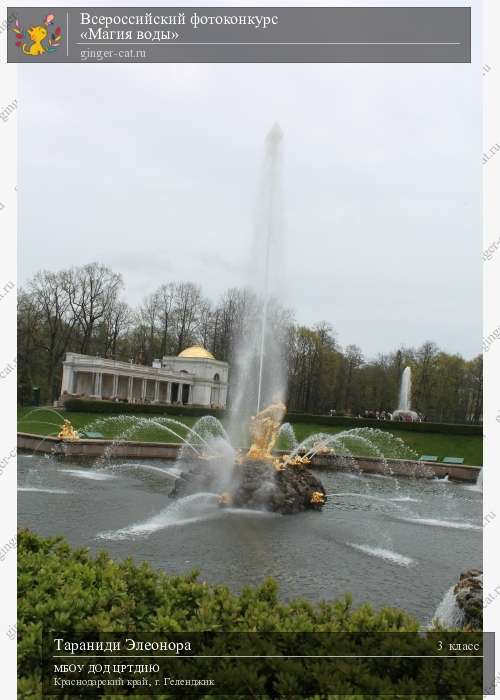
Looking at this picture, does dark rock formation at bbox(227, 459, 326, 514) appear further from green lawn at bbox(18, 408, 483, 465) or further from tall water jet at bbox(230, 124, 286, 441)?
green lawn at bbox(18, 408, 483, 465)

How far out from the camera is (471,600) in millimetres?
5426

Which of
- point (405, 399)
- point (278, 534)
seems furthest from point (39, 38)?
point (405, 399)

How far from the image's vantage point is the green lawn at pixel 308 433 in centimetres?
2576

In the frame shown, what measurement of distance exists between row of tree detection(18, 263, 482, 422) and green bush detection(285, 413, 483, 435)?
96 cm

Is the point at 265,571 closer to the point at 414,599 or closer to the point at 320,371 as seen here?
the point at 414,599

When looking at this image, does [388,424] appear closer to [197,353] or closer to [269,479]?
[269,479]

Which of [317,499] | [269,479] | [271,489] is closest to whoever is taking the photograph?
[271,489]

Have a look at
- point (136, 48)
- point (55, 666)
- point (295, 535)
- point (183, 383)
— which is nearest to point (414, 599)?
point (295, 535)

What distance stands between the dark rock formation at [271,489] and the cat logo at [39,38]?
9975 millimetres

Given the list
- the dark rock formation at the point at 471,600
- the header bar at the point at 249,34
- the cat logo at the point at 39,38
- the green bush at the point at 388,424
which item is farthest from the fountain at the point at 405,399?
the cat logo at the point at 39,38

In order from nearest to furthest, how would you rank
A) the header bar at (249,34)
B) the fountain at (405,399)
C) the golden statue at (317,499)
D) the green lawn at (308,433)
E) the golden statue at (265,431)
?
the header bar at (249,34) → the golden statue at (317,499) → the golden statue at (265,431) → the green lawn at (308,433) → the fountain at (405,399)

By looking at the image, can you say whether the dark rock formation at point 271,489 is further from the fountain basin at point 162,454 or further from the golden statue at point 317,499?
the fountain basin at point 162,454

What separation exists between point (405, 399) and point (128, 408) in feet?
54.4

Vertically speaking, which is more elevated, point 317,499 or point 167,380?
point 167,380
